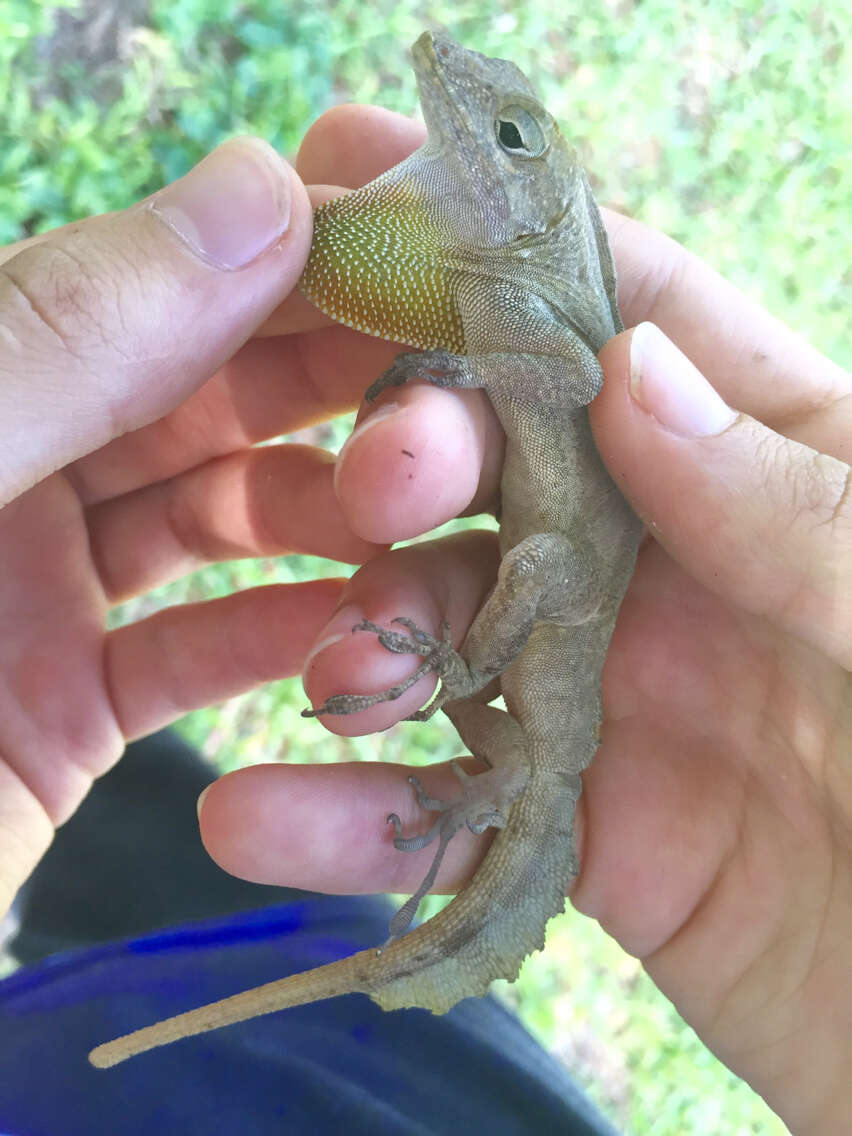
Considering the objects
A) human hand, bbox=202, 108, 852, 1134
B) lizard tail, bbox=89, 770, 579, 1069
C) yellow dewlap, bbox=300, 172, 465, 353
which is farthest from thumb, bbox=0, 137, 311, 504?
lizard tail, bbox=89, 770, 579, 1069

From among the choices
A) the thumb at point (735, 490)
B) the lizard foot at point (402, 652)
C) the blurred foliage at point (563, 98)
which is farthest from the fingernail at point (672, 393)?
the blurred foliage at point (563, 98)

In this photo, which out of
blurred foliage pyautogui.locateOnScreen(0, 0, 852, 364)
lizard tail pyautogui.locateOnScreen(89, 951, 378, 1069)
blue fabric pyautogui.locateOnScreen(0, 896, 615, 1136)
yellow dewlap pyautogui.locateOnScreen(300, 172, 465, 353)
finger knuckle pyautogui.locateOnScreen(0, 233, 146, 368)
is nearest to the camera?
finger knuckle pyautogui.locateOnScreen(0, 233, 146, 368)

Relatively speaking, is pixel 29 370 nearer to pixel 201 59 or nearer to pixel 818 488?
pixel 818 488

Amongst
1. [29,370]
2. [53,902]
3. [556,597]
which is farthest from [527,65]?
[53,902]

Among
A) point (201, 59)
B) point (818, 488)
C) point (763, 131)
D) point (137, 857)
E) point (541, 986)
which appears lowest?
point (541, 986)

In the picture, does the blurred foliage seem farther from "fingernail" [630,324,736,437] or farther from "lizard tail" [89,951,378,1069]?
"lizard tail" [89,951,378,1069]

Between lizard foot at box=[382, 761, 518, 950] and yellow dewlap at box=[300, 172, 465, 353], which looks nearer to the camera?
yellow dewlap at box=[300, 172, 465, 353]

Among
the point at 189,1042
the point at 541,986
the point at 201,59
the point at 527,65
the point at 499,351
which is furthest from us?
the point at 527,65
